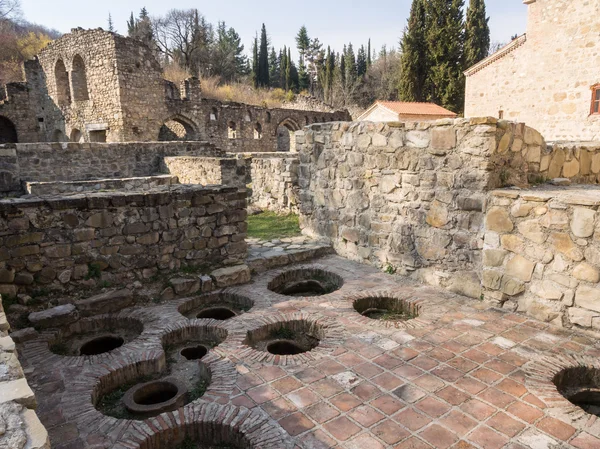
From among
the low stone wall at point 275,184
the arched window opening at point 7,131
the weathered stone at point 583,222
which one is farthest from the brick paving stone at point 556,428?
the arched window opening at point 7,131

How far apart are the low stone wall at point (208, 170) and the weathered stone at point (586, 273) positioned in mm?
6605

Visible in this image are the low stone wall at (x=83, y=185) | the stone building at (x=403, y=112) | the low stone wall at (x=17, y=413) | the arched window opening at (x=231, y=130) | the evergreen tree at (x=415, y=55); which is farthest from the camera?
the evergreen tree at (x=415, y=55)

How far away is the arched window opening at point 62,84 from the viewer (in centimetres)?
2008

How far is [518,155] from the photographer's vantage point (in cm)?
492

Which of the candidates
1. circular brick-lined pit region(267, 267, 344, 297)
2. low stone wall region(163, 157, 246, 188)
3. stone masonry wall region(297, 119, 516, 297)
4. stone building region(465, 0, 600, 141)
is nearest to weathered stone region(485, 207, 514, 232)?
stone masonry wall region(297, 119, 516, 297)

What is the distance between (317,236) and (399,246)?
6.08 feet

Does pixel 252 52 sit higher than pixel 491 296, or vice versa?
pixel 252 52

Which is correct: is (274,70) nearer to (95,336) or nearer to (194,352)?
(95,336)

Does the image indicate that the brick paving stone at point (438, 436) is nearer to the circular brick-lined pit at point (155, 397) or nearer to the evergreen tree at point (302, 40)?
the circular brick-lined pit at point (155, 397)

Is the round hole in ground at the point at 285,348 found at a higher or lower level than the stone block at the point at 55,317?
lower

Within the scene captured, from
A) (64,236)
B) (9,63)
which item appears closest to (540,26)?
(64,236)

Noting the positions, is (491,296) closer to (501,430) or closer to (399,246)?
(399,246)

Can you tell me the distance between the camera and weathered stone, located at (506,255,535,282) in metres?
4.37

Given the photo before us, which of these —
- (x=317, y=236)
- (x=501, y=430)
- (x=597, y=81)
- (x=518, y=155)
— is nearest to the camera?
(x=501, y=430)
